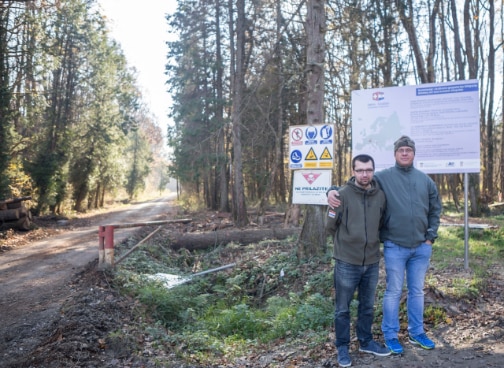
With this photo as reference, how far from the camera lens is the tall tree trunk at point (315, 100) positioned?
9.98m

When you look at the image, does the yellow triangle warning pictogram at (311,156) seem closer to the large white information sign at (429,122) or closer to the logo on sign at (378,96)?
the large white information sign at (429,122)

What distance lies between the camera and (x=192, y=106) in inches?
1048

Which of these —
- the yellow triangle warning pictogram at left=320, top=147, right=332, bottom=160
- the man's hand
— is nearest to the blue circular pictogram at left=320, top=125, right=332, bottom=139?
the yellow triangle warning pictogram at left=320, top=147, right=332, bottom=160

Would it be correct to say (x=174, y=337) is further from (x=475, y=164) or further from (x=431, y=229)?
(x=475, y=164)

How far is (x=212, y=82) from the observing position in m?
27.1

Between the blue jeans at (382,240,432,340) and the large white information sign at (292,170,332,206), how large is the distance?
4.06 metres

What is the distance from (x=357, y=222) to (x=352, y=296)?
0.90 meters

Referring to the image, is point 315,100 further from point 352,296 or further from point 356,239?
point 352,296

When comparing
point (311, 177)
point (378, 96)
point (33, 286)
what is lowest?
point (33, 286)

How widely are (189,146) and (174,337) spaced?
20.9 m

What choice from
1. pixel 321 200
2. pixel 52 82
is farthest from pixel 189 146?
pixel 321 200

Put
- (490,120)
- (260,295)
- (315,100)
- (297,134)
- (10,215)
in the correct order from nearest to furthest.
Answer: (297,134), (260,295), (315,100), (10,215), (490,120)

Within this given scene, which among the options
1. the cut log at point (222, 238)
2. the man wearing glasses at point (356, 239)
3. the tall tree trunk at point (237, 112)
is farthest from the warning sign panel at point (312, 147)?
the tall tree trunk at point (237, 112)

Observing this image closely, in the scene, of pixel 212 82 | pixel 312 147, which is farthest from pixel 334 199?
pixel 212 82
